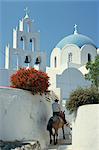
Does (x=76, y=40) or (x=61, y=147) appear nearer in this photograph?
(x=61, y=147)

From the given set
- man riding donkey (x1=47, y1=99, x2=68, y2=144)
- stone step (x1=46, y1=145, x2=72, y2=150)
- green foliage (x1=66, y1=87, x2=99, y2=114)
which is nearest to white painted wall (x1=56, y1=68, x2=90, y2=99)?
man riding donkey (x1=47, y1=99, x2=68, y2=144)

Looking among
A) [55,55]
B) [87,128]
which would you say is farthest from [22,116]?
[55,55]

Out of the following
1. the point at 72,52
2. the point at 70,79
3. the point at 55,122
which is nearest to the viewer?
the point at 55,122

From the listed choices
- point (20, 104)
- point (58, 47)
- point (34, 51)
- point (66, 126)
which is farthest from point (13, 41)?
point (20, 104)

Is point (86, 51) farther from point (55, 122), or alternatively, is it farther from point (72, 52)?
point (55, 122)

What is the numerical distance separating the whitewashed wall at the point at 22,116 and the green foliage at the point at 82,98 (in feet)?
6.47

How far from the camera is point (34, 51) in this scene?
4344 centimetres

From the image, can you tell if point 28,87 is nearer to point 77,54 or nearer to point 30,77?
point 30,77

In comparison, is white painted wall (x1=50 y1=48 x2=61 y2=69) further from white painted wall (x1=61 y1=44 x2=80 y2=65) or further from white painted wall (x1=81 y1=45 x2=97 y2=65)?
white painted wall (x1=81 y1=45 x2=97 y2=65)

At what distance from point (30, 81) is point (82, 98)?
2961 mm

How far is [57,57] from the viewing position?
4778 centimetres

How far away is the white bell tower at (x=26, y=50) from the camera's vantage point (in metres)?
43.2

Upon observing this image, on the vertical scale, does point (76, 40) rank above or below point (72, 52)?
above

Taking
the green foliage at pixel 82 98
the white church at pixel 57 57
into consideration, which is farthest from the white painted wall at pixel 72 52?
the green foliage at pixel 82 98
